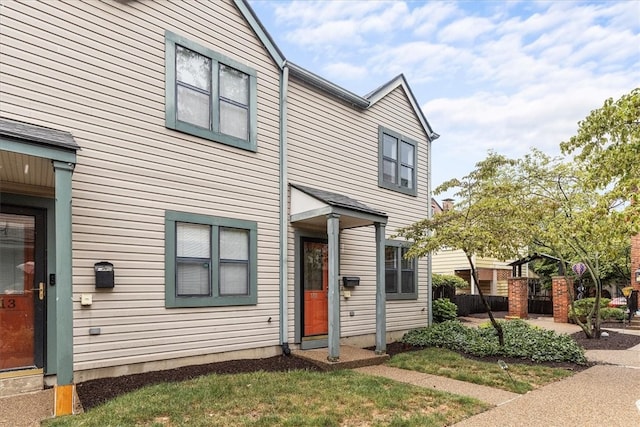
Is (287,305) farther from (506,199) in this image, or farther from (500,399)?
(506,199)

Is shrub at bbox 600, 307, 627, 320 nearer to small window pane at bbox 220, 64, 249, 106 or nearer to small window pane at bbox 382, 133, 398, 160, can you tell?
small window pane at bbox 382, 133, 398, 160

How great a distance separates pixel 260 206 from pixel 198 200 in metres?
1.28

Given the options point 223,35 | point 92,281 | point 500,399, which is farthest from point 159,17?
point 500,399

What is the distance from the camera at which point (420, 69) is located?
1338 centimetres

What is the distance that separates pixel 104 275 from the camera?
595cm

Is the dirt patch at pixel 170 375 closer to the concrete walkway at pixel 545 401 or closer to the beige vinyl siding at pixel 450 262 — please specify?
the concrete walkway at pixel 545 401

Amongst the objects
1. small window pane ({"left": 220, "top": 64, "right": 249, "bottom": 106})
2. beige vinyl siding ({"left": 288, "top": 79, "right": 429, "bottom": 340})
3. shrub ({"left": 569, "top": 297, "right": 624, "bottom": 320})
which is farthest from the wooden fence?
small window pane ({"left": 220, "top": 64, "right": 249, "bottom": 106})

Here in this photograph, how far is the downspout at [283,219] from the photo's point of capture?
8094 mm

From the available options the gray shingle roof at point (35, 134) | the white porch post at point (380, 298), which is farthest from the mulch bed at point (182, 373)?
the gray shingle roof at point (35, 134)

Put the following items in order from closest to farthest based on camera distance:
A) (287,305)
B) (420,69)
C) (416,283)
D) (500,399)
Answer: (500,399) < (287,305) < (416,283) < (420,69)

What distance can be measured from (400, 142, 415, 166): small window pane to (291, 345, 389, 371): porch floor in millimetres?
5385

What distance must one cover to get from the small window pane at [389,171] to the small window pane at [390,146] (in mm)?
180

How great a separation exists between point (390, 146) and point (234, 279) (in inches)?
226

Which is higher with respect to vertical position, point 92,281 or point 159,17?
point 159,17
